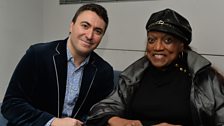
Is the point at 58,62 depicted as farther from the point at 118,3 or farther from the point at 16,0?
the point at 16,0

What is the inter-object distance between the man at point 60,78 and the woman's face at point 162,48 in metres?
0.32

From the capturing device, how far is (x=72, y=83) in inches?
73.0

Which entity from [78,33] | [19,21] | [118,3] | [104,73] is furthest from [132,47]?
[19,21]

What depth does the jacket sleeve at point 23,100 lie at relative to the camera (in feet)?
5.53

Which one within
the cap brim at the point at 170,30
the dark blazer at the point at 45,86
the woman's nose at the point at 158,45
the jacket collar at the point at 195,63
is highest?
the cap brim at the point at 170,30

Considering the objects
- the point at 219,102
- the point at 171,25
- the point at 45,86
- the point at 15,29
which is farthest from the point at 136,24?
the point at 15,29

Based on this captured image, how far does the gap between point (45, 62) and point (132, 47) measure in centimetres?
86

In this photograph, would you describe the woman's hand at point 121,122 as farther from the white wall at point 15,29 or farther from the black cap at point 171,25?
the white wall at point 15,29

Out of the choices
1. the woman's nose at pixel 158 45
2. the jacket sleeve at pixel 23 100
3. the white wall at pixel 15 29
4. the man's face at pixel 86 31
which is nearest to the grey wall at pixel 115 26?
the white wall at pixel 15 29

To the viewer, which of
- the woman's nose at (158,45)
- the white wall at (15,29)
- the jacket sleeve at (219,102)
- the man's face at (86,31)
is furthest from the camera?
the white wall at (15,29)

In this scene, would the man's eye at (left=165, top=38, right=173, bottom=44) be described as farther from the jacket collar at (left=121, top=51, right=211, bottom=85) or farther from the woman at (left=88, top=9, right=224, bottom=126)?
the jacket collar at (left=121, top=51, right=211, bottom=85)

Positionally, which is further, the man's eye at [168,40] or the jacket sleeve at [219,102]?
the man's eye at [168,40]

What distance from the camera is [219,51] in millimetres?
1992

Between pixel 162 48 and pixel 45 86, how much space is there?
0.70 metres
